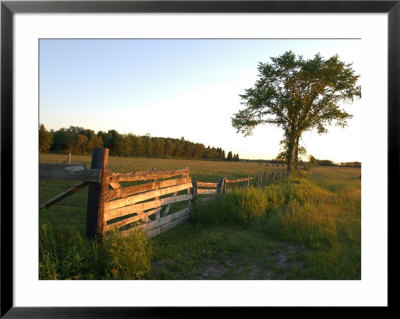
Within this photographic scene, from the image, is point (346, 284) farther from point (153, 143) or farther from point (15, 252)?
point (153, 143)

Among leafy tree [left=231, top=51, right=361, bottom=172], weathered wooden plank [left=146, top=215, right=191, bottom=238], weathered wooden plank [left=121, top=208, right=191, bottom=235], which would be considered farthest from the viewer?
leafy tree [left=231, top=51, right=361, bottom=172]

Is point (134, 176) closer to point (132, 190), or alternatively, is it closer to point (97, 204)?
point (132, 190)

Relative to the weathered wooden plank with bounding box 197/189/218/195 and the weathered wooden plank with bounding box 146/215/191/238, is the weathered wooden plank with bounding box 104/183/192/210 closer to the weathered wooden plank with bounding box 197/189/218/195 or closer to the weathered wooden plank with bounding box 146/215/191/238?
the weathered wooden plank with bounding box 146/215/191/238

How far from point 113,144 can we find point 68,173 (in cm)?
1251

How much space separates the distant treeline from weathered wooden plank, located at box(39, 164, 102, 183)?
28cm

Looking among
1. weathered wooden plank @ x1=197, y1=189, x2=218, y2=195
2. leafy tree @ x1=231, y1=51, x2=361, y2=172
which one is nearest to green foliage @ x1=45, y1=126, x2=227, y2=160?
weathered wooden plank @ x1=197, y1=189, x2=218, y2=195

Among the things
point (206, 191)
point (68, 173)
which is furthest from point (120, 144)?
point (68, 173)

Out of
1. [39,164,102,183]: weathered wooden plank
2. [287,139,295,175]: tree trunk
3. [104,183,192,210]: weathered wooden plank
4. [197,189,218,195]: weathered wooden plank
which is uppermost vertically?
[287,139,295,175]: tree trunk

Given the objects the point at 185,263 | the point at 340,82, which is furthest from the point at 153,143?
the point at 185,263

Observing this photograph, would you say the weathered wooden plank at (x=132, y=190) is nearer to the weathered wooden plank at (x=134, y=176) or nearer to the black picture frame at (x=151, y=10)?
the weathered wooden plank at (x=134, y=176)

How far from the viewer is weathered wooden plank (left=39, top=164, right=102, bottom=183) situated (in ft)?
10.5

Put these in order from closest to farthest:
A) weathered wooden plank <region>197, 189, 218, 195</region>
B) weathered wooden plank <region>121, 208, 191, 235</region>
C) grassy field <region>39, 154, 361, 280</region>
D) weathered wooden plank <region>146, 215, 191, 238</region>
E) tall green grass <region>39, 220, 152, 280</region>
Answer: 1. tall green grass <region>39, 220, 152, 280</region>
2. grassy field <region>39, 154, 361, 280</region>
3. weathered wooden plank <region>121, 208, 191, 235</region>
4. weathered wooden plank <region>146, 215, 191, 238</region>
5. weathered wooden plank <region>197, 189, 218, 195</region>

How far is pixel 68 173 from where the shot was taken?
11.0 ft

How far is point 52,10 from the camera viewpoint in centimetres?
267
